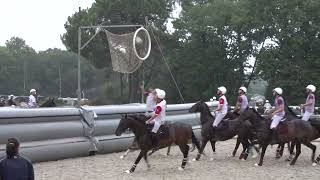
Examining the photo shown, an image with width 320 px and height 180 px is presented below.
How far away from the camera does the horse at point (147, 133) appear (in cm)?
1550

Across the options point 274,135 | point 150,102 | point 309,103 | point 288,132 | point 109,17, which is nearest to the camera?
point 288,132

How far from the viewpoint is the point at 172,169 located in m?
16.1

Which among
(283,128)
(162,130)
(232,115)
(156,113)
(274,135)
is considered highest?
(156,113)

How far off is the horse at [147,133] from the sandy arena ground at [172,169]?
57 cm

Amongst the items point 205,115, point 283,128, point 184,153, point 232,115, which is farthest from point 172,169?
point 232,115

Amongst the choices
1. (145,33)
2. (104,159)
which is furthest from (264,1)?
(104,159)

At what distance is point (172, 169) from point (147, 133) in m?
1.31

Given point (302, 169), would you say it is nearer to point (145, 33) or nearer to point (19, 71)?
point (145, 33)

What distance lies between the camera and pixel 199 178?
1434 centimetres

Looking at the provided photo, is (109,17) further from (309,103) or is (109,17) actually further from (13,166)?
(13,166)

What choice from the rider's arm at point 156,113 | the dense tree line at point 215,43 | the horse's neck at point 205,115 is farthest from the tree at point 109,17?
the rider's arm at point 156,113

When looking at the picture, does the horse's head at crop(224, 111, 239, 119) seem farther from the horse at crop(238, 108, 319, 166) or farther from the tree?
the tree

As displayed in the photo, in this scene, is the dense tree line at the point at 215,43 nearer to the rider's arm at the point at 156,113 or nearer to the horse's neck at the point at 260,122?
the horse's neck at the point at 260,122

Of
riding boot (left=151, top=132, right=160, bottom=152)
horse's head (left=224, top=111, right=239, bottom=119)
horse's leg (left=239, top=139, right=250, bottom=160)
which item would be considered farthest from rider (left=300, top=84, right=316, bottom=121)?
riding boot (left=151, top=132, right=160, bottom=152)
